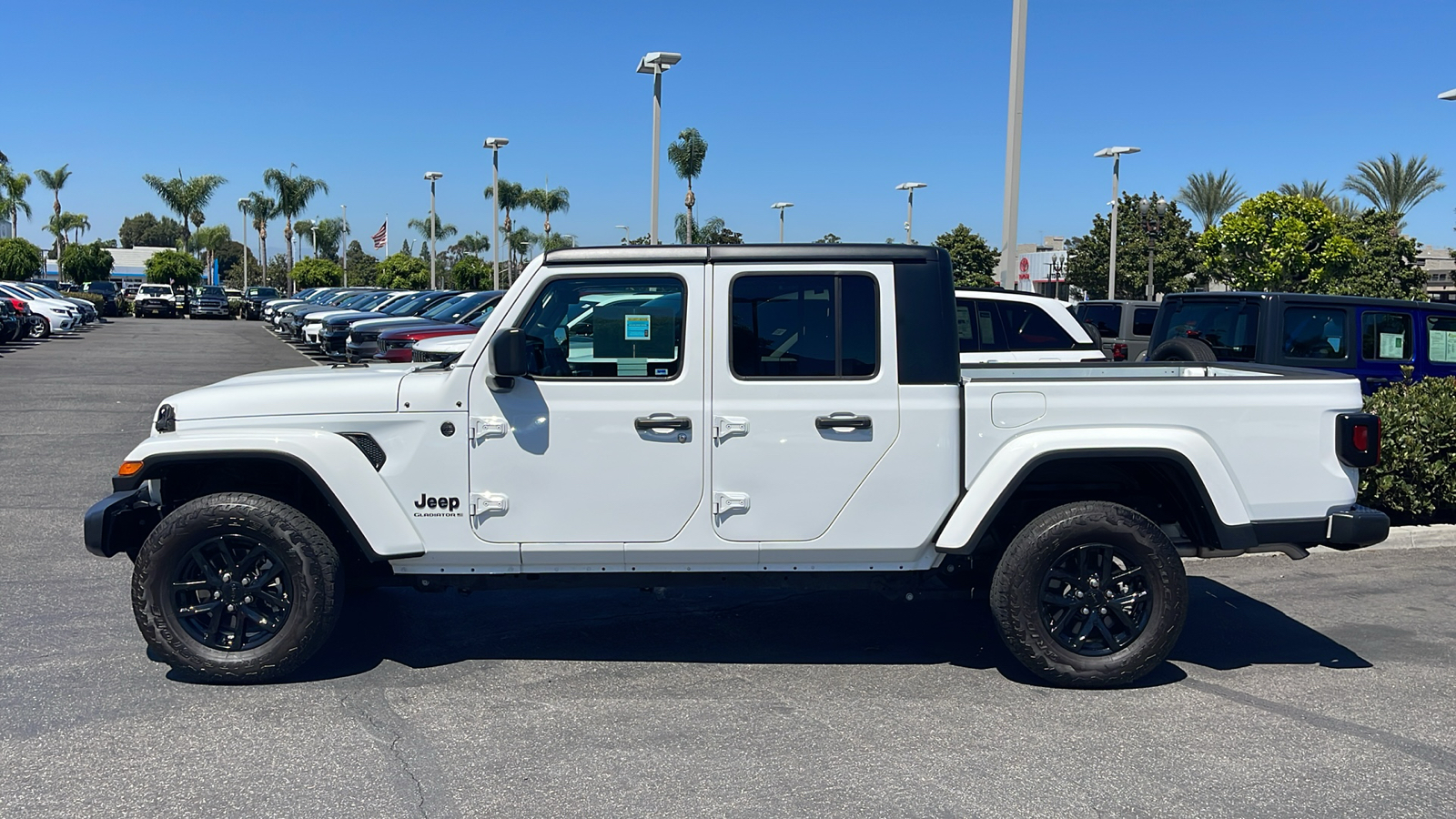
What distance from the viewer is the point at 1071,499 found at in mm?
5516

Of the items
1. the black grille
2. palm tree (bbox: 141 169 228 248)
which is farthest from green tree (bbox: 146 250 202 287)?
the black grille

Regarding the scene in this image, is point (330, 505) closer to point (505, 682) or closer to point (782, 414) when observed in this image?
point (505, 682)

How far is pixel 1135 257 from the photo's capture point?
163 feet

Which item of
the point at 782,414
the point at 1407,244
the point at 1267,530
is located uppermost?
the point at 1407,244

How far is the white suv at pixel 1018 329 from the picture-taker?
33.9 feet

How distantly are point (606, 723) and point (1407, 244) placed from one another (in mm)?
43727

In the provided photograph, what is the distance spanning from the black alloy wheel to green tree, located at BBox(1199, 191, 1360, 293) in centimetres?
3624

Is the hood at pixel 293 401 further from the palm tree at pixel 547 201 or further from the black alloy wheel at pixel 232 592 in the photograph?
→ the palm tree at pixel 547 201

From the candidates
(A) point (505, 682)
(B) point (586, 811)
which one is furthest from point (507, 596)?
(B) point (586, 811)

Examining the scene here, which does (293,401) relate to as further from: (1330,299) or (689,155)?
(689,155)

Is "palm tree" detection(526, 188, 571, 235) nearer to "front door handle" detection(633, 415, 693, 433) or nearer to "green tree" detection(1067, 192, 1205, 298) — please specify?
"green tree" detection(1067, 192, 1205, 298)

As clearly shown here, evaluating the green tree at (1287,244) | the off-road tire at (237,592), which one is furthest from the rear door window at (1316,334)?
the green tree at (1287,244)

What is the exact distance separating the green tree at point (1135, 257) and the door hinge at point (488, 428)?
4558cm

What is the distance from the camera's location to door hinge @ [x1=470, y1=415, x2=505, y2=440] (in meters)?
5.10
